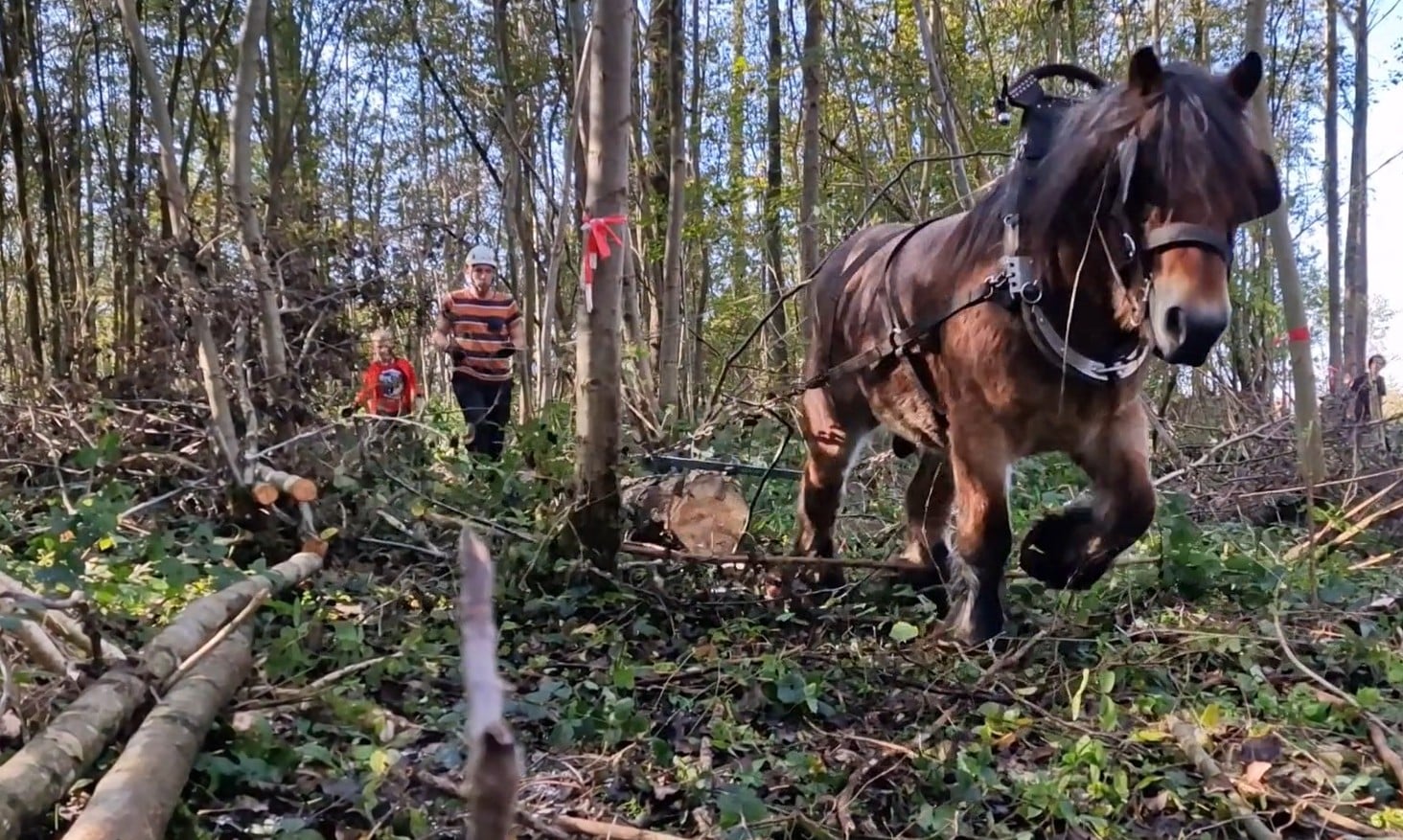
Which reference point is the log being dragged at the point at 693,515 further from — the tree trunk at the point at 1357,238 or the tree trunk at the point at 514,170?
the tree trunk at the point at 1357,238

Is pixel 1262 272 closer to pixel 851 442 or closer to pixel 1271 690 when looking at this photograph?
pixel 851 442

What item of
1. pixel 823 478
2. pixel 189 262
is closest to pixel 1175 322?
pixel 823 478

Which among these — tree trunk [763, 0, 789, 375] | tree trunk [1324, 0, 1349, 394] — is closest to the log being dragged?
tree trunk [763, 0, 789, 375]

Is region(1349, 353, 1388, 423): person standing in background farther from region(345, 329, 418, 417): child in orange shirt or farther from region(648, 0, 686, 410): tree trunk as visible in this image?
region(345, 329, 418, 417): child in orange shirt

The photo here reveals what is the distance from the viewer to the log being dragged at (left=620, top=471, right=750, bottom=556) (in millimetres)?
4828

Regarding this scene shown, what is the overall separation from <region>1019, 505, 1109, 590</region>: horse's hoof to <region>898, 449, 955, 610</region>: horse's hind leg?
23.5 inches

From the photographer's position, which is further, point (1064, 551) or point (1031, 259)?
point (1064, 551)

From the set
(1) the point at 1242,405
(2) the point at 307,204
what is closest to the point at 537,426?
(2) the point at 307,204

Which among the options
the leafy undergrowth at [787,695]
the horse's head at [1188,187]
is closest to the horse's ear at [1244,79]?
the horse's head at [1188,187]

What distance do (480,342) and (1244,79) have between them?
542 centimetres

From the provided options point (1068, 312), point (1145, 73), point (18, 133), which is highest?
point (18, 133)

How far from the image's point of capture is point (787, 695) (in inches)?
123

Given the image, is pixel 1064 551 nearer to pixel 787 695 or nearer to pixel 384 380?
pixel 787 695

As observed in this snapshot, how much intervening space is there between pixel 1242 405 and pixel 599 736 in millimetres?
6952
